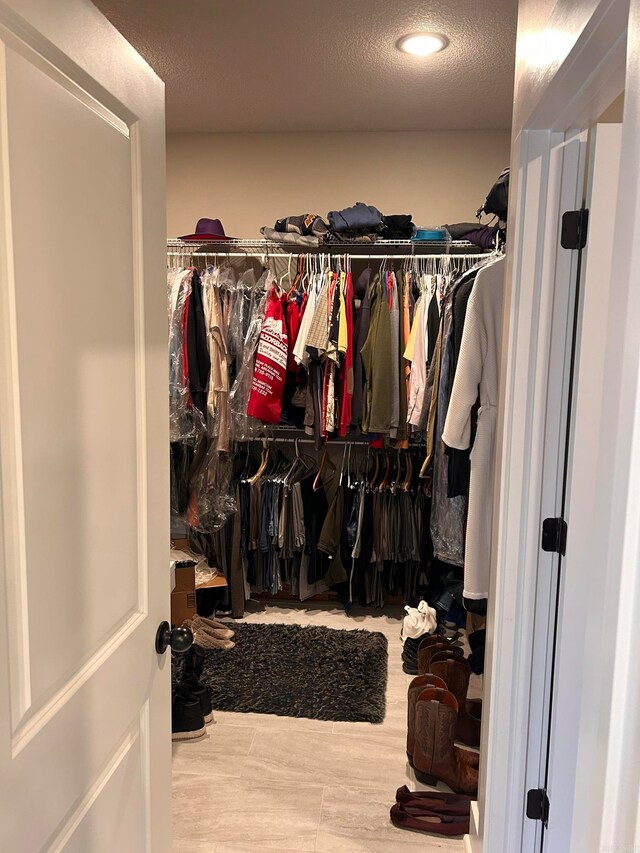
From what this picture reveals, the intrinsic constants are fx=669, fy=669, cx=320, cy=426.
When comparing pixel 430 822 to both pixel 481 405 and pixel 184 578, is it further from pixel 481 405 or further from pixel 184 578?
pixel 184 578

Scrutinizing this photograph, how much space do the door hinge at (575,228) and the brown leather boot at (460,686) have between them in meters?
1.67

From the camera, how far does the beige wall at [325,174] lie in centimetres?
404

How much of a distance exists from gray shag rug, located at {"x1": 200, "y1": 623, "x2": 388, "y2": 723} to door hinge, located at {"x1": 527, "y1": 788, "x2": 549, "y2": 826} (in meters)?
1.13

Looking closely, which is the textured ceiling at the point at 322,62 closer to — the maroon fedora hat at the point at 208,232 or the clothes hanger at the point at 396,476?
the maroon fedora hat at the point at 208,232

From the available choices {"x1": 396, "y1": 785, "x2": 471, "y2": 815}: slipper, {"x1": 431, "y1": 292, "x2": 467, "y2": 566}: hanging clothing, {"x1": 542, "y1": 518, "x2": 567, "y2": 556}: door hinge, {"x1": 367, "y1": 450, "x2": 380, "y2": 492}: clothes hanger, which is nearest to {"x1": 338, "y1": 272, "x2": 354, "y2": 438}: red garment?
{"x1": 367, "y1": 450, "x2": 380, "y2": 492}: clothes hanger

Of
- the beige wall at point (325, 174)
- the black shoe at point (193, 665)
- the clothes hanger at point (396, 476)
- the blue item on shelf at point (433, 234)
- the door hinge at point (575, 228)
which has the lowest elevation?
the black shoe at point (193, 665)

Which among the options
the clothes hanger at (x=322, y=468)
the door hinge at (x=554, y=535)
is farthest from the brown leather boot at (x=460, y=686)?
the clothes hanger at (x=322, y=468)

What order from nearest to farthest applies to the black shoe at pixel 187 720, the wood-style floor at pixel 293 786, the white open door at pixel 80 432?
1. the white open door at pixel 80 432
2. the wood-style floor at pixel 293 786
3. the black shoe at pixel 187 720

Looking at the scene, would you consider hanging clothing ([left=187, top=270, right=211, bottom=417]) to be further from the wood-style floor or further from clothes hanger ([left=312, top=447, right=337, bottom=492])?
the wood-style floor

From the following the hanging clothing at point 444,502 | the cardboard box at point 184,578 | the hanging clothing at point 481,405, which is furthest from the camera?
the cardboard box at point 184,578

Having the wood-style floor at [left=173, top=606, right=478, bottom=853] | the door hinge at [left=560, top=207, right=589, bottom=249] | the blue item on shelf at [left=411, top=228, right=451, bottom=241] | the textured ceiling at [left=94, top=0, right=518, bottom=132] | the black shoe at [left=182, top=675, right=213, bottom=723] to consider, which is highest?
the textured ceiling at [left=94, top=0, right=518, bottom=132]

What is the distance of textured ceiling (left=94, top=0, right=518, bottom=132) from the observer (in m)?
2.65

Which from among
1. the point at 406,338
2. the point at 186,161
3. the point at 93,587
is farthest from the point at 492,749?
the point at 186,161

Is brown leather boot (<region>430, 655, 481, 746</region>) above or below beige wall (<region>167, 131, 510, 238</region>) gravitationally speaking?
below
